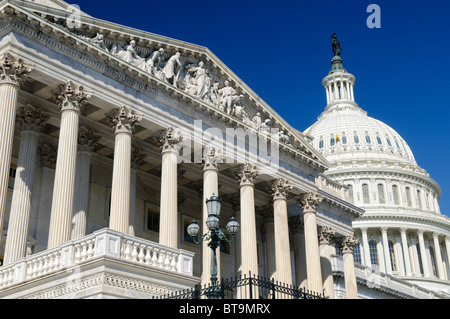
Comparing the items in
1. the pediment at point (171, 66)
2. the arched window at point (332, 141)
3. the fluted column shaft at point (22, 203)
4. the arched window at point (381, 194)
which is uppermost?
the arched window at point (332, 141)

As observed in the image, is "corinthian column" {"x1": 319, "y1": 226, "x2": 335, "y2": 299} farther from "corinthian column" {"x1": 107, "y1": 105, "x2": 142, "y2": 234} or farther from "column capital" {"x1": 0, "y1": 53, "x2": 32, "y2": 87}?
"column capital" {"x1": 0, "y1": 53, "x2": 32, "y2": 87}

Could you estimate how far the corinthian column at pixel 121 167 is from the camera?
3019 centimetres

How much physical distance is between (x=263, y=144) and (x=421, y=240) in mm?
76606

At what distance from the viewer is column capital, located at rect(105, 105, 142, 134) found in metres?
32.8

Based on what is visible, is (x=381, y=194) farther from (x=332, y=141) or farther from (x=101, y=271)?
(x=101, y=271)

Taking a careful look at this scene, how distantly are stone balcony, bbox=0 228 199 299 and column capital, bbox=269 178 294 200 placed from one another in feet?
60.9

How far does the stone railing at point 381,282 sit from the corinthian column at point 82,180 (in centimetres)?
3294

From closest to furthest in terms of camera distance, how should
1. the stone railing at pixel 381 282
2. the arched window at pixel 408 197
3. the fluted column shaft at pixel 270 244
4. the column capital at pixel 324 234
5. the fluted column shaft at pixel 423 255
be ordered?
the fluted column shaft at pixel 270 244
the column capital at pixel 324 234
the stone railing at pixel 381 282
the fluted column shaft at pixel 423 255
the arched window at pixel 408 197

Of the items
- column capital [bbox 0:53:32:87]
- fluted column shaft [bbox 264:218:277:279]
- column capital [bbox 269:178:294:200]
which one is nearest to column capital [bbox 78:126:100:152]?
column capital [bbox 0:53:32:87]

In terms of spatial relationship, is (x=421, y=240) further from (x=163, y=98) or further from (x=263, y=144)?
(x=163, y=98)

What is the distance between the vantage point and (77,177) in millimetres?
34781

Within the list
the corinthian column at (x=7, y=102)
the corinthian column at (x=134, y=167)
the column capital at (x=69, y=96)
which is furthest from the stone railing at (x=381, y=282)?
the corinthian column at (x=7, y=102)

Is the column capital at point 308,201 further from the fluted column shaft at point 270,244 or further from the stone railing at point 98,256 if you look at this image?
the stone railing at point 98,256
